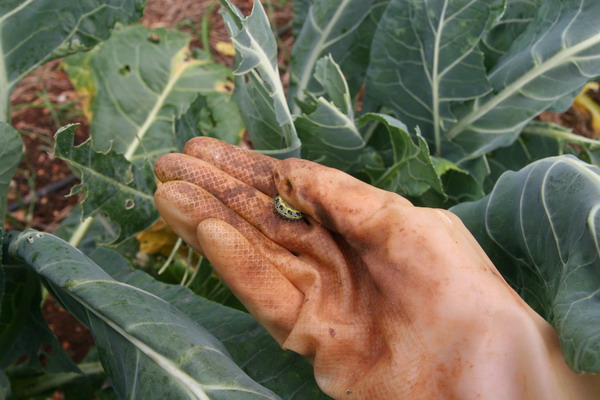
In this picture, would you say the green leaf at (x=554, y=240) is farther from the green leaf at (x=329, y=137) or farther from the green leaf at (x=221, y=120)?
the green leaf at (x=221, y=120)

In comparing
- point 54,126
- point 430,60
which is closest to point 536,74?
point 430,60

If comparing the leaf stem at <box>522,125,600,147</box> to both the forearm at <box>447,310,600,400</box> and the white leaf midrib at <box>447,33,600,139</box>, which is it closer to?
the white leaf midrib at <box>447,33,600,139</box>

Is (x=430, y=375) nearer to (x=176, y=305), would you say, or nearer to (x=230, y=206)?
(x=230, y=206)

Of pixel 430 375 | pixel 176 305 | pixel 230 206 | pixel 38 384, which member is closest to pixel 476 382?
pixel 430 375

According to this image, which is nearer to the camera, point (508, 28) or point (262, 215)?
point (262, 215)

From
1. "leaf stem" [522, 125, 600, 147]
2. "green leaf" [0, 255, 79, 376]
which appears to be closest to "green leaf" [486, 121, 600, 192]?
"leaf stem" [522, 125, 600, 147]

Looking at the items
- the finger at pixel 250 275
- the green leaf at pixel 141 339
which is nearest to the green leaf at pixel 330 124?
the finger at pixel 250 275

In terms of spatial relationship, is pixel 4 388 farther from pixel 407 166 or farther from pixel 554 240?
pixel 554 240
